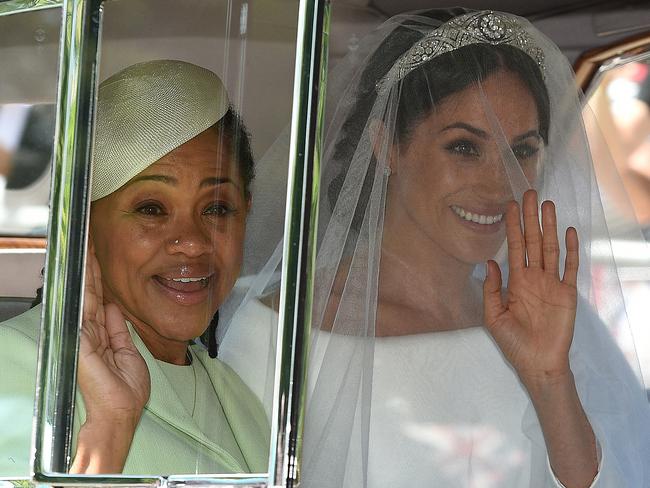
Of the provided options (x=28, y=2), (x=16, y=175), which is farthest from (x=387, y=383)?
(x=28, y=2)

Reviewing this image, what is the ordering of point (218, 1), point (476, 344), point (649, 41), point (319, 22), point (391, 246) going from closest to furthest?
point (319, 22) < point (218, 1) < point (476, 344) < point (391, 246) < point (649, 41)

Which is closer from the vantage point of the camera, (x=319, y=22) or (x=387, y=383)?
(x=319, y=22)

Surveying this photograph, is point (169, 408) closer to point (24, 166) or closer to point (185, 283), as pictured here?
point (185, 283)

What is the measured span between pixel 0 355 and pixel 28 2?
46 cm

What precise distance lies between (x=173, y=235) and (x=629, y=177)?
120cm

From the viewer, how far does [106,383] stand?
1.15 m

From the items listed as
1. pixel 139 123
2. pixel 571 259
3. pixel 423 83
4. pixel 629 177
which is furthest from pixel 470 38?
pixel 139 123

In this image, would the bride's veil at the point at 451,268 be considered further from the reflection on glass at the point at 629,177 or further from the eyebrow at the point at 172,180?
the eyebrow at the point at 172,180

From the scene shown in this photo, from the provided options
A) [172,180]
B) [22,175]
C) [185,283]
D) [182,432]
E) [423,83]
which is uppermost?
[423,83]

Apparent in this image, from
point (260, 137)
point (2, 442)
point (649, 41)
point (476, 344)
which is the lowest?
point (2, 442)

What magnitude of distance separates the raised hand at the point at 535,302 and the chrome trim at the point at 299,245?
45cm

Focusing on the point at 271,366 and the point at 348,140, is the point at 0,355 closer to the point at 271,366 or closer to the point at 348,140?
the point at 271,366

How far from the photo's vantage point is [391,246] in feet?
5.47

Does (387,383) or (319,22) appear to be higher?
(319,22)
